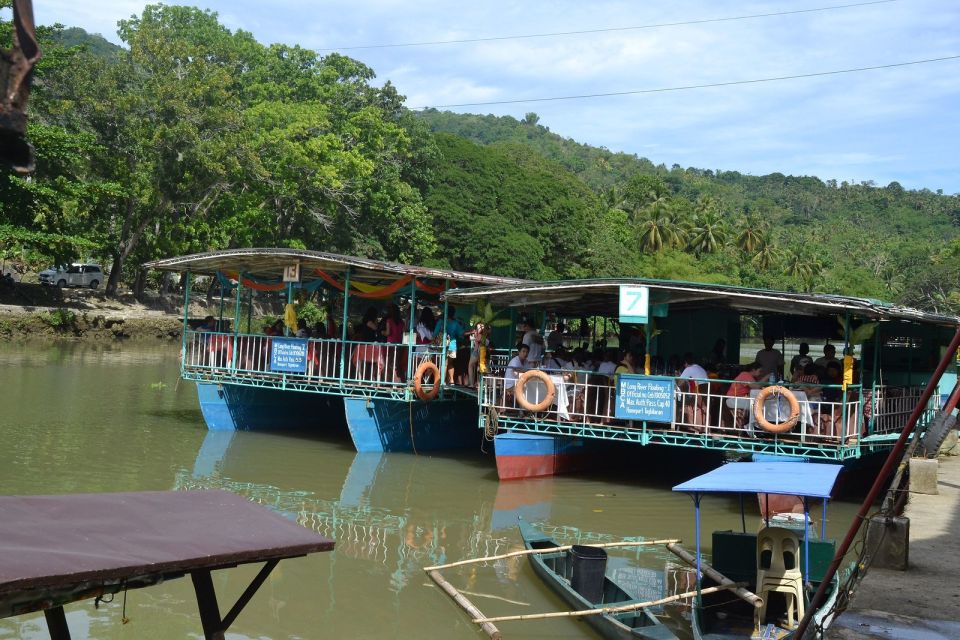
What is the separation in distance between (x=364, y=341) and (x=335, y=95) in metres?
33.2

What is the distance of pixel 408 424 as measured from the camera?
1836 cm

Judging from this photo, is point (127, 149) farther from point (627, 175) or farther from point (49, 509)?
point (627, 175)

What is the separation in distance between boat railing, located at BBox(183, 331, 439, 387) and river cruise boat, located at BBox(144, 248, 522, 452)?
2cm

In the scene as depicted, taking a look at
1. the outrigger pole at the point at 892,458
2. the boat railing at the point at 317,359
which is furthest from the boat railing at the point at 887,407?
the outrigger pole at the point at 892,458

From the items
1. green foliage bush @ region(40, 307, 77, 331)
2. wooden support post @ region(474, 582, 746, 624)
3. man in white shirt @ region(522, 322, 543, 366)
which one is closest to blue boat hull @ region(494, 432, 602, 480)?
man in white shirt @ region(522, 322, 543, 366)

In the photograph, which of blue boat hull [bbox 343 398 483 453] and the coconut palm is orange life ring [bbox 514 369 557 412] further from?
the coconut palm

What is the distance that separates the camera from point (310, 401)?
2167 centimetres

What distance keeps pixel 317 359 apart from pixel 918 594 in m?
12.6

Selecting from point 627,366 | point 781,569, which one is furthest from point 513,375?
point 781,569

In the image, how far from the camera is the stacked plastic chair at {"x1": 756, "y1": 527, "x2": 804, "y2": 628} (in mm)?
8023

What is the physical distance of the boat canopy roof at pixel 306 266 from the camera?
673 inches

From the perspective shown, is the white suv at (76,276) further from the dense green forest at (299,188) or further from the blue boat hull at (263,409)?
the blue boat hull at (263,409)

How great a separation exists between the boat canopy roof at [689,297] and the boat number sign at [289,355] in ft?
10.8

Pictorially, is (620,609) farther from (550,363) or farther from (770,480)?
(550,363)
